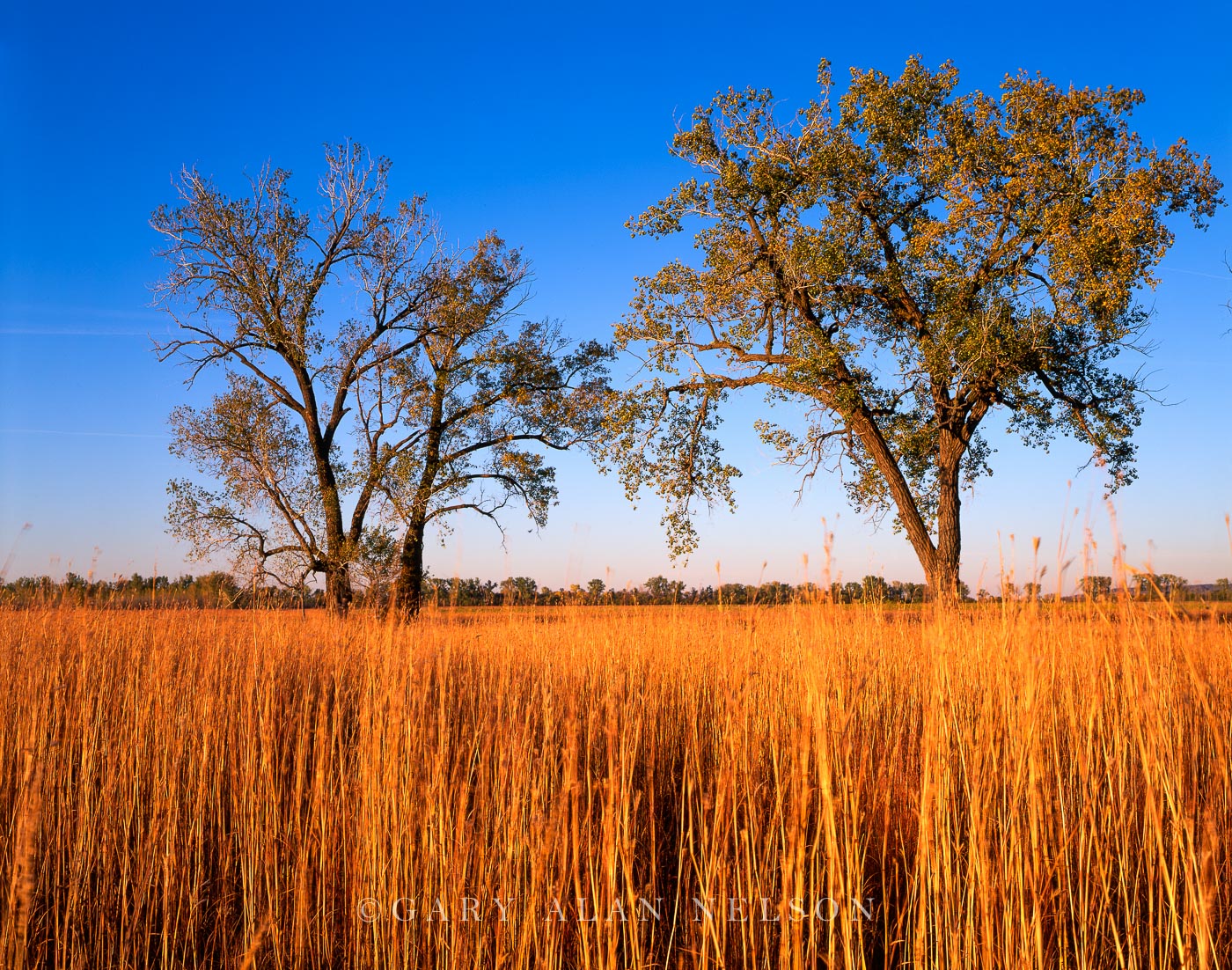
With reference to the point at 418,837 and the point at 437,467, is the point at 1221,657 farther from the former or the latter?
the point at 437,467

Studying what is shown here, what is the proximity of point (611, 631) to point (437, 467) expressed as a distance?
1089cm

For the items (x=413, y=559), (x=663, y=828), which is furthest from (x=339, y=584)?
(x=663, y=828)

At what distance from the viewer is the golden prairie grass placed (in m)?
2.41

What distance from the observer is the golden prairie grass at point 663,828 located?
2.41 metres

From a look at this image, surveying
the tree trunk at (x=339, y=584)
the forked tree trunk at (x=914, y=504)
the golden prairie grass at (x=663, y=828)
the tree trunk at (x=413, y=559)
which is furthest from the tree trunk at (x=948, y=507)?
the tree trunk at (x=339, y=584)

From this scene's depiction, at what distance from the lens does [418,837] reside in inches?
127

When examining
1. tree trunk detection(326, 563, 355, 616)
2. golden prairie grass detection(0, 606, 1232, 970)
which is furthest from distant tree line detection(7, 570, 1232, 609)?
tree trunk detection(326, 563, 355, 616)

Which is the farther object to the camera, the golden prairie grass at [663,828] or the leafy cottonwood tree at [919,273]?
the leafy cottonwood tree at [919,273]

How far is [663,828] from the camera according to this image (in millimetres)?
3734

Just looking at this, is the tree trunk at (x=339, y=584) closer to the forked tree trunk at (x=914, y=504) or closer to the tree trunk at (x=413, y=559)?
the tree trunk at (x=413, y=559)

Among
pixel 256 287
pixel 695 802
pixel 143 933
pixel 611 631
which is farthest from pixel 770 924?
pixel 256 287

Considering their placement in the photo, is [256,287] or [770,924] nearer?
[770,924]

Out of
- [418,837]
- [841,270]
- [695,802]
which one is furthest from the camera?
[841,270]

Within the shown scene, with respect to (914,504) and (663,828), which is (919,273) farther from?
(663,828)
